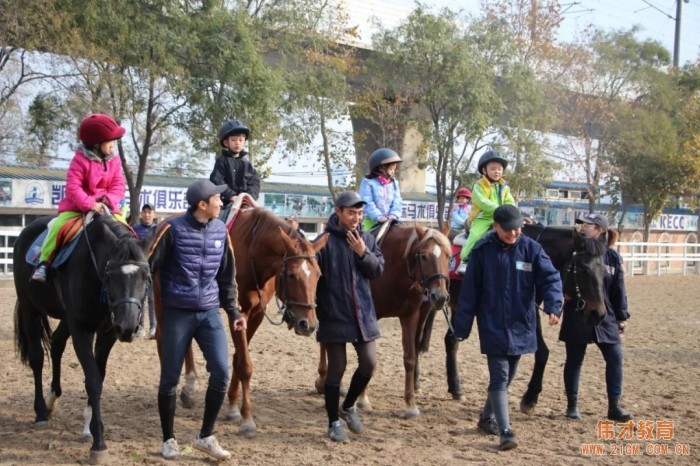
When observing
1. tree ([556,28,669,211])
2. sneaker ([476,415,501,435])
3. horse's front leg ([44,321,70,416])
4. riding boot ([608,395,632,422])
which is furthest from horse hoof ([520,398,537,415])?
tree ([556,28,669,211])

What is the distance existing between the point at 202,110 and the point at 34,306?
1235cm

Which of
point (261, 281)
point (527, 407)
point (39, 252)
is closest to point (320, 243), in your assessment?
point (261, 281)

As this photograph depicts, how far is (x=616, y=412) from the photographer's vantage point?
22.4 ft

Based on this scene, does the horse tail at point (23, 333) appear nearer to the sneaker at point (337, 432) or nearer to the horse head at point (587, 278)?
the sneaker at point (337, 432)

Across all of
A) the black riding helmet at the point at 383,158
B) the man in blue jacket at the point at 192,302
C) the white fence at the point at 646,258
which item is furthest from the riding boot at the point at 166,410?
the white fence at the point at 646,258

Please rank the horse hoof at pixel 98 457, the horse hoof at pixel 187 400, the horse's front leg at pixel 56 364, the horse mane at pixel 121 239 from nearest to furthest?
the horse mane at pixel 121 239
the horse hoof at pixel 98 457
the horse's front leg at pixel 56 364
the horse hoof at pixel 187 400

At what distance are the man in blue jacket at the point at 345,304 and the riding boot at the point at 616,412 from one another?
2.32m

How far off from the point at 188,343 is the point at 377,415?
2321mm

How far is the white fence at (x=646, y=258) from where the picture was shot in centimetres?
2205

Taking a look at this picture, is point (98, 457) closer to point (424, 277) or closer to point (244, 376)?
point (244, 376)

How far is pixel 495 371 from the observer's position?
5949mm

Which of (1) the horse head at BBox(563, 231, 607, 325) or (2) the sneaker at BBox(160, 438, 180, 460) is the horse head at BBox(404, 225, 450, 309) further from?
(2) the sneaker at BBox(160, 438, 180, 460)

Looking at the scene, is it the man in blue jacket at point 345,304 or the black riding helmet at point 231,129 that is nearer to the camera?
the man in blue jacket at point 345,304

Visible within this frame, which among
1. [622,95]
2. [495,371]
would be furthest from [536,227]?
[622,95]
